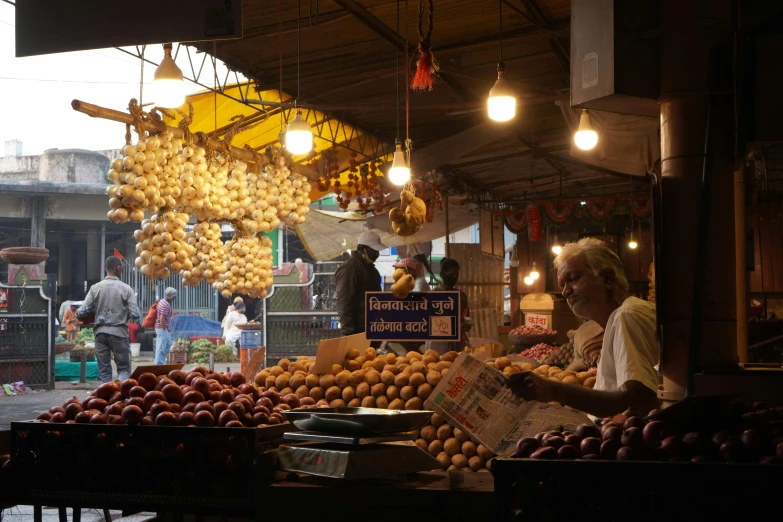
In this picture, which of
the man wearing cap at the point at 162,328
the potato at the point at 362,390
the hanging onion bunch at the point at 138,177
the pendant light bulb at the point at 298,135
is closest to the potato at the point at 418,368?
the potato at the point at 362,390

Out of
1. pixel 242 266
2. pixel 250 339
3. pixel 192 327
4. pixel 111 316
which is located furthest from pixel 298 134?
pixel 192 327

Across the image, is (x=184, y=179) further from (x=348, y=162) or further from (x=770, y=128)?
(x=770, y=128)

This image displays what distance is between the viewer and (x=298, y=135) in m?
6.05

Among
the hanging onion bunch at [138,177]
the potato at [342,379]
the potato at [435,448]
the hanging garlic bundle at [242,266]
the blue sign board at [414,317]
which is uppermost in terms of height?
the hanging onion bunch at [138,177]

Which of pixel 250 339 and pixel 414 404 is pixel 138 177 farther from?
pixel 250 339

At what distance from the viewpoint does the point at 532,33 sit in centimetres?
→ 657

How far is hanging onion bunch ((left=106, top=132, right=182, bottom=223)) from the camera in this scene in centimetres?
562

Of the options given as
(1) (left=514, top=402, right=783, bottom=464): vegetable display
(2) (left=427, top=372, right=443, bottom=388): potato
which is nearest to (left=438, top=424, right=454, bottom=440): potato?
(2) (left=427, top=372, right=443, bottom=388): potato

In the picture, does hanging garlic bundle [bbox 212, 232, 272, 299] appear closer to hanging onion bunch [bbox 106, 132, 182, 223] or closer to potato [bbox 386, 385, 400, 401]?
hanging onion bunch [bbox 106, 132, 182, 223]

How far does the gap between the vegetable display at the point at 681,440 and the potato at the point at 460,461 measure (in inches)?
63.3

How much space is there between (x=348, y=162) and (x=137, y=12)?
6.76 m

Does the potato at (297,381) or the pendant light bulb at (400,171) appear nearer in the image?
the potato at (297,381)

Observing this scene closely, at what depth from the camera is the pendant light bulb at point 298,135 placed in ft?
19.7

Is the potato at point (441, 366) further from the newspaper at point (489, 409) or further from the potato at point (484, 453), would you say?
the newspaper at point (489, 409)
